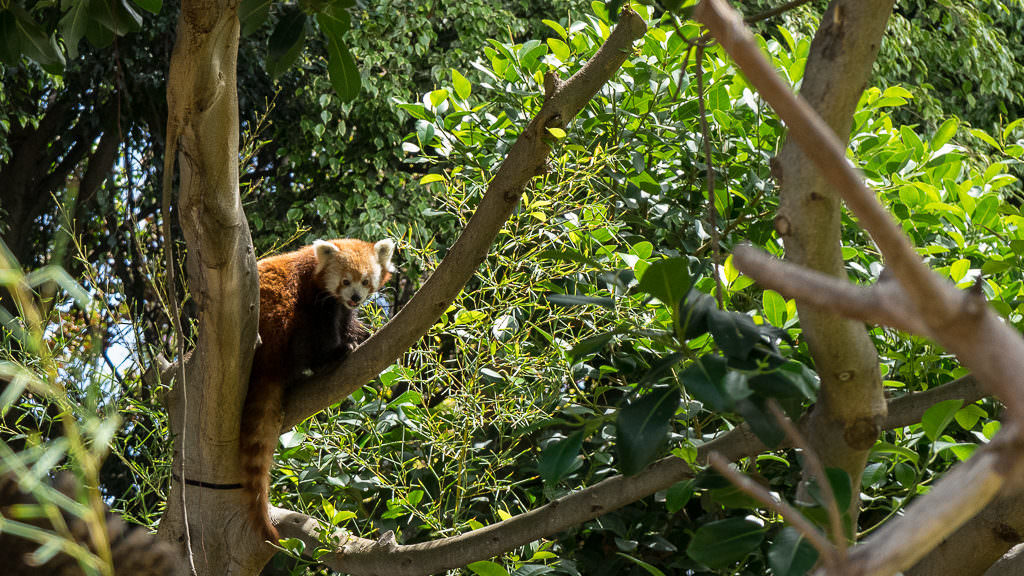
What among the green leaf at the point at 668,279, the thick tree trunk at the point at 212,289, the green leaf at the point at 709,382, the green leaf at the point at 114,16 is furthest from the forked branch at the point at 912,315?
the green leaf at the point at 114,16

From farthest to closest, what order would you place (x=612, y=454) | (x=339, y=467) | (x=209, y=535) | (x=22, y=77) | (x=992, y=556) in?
(x=22, y=77) < (x=339, y=467) < (x=612, y=454) < (x=209, y=535) < (x=992, y=556)

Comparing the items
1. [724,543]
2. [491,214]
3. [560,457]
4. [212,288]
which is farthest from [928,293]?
[212,288]

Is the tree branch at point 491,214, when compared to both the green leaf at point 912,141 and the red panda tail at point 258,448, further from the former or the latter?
the green leaf at point 912,141

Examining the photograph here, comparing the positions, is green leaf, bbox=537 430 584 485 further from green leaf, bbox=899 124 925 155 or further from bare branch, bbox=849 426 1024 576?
green leaf, bbox=899 124 925 155

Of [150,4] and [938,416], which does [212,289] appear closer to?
[150,4]

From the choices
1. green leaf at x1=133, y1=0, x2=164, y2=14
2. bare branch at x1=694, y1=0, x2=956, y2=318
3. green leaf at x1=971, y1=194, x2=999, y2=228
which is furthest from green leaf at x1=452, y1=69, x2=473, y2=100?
bare branch at x1=694, y1=0, x2=956, y2=318

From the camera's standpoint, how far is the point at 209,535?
1.82 meters

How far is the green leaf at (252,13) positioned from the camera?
135cm

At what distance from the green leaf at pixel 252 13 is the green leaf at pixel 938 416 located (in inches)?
45.5

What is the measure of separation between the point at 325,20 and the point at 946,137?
1399 millimetres

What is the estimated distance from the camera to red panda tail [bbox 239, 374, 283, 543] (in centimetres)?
184

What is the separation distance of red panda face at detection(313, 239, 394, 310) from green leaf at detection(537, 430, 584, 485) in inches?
51.9

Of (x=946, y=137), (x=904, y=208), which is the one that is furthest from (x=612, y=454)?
(x=946, y=137)

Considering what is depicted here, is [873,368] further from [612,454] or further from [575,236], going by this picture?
[612,454]
